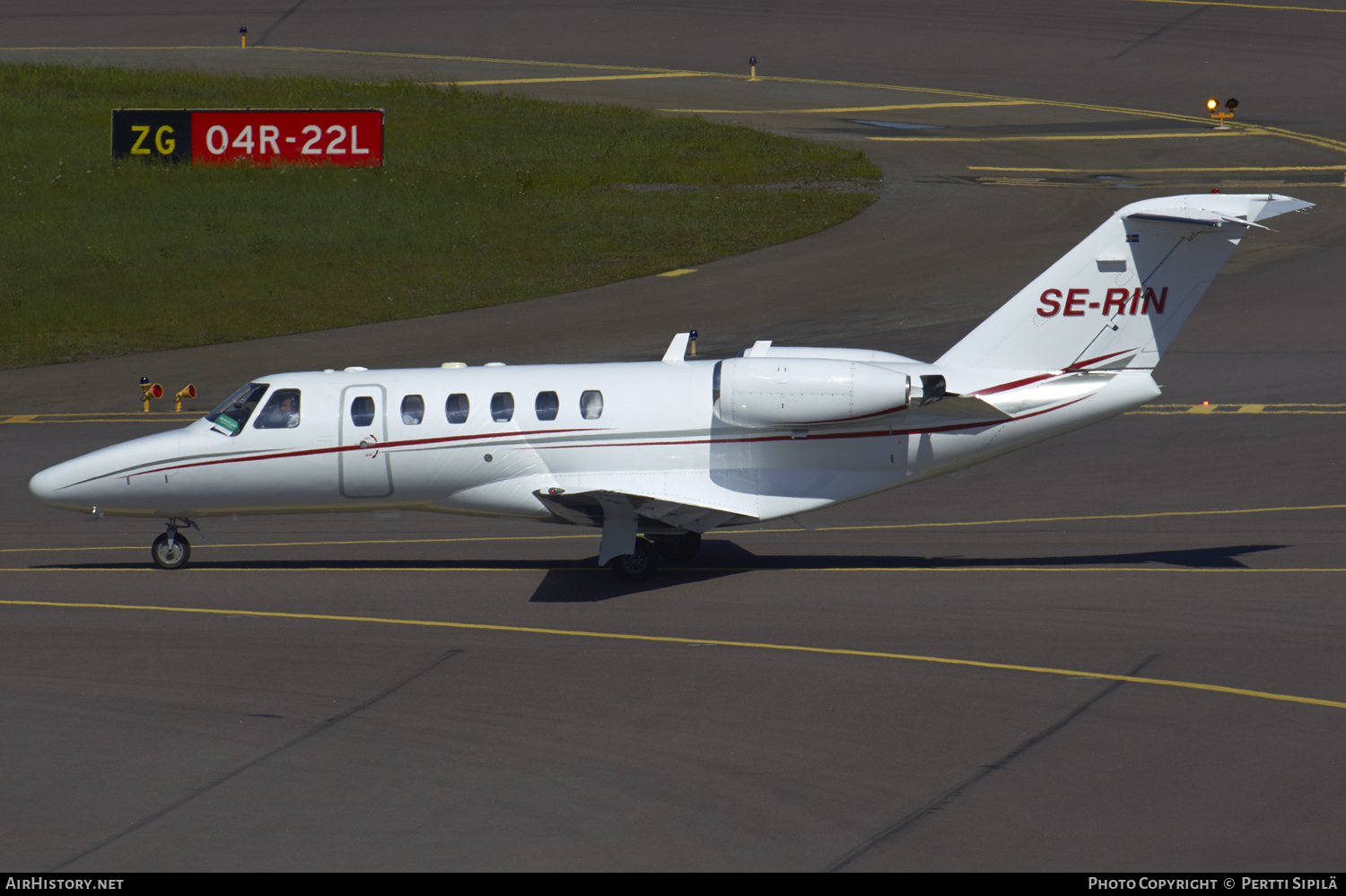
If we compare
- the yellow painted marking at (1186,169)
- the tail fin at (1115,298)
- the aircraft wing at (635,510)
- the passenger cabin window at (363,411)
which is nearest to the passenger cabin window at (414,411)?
the passenger cabin window at (363,411)

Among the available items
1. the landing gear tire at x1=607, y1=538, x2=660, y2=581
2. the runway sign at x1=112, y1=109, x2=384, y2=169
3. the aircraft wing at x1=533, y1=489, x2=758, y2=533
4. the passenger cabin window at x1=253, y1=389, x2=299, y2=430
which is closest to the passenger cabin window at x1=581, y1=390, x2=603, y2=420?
the aircraft wing at x1=533, y1=489, x2=758, y2=533

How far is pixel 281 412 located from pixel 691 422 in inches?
227

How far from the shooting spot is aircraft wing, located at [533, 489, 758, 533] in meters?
18.7

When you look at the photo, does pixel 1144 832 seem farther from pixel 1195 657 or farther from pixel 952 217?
pixel 952 217

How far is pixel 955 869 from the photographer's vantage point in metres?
11.0

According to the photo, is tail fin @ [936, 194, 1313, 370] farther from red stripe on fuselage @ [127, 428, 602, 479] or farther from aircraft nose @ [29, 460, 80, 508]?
aircraft nose @ [29, 460, 80, 508]

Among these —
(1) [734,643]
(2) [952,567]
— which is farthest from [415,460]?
(2) [952,567]

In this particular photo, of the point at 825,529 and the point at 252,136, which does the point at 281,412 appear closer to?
the point at 825,529

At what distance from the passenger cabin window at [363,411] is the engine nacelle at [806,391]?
4.84m

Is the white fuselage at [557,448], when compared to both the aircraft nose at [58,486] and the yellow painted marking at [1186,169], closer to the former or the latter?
the aircraft nose at [58,486]

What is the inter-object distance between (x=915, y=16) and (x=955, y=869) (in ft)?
212

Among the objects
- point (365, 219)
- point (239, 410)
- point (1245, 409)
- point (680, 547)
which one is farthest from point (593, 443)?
point (365, 219)

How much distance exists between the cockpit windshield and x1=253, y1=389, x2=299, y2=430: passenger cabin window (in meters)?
0.19

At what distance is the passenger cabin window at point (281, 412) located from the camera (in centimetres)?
2016
